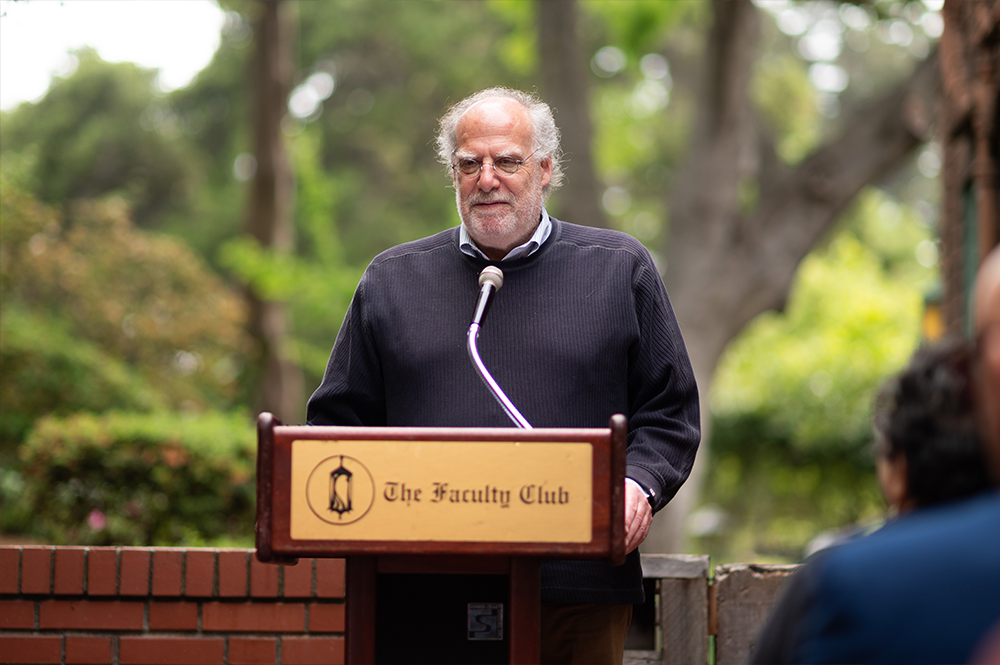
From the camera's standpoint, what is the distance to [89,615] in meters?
2.92

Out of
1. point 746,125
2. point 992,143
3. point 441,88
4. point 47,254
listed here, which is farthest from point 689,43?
point 992,143

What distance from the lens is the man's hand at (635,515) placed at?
1.95m

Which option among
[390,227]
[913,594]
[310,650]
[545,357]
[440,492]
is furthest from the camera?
[390,227]

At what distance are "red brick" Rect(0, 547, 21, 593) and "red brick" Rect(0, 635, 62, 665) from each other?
0.46 feet

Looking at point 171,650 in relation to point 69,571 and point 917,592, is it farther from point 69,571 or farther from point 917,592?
point 917,592

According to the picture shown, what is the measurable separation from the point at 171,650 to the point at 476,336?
1444 millimetres

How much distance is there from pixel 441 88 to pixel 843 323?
9.07m

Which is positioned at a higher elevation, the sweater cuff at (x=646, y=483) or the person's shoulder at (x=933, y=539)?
the sweater cuff at (x=646, y=483)

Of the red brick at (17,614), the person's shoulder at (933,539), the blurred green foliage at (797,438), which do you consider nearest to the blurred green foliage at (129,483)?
the red brick at (17,614)

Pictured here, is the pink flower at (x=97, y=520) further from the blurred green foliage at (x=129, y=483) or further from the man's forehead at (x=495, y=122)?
the man's forehead at (x=495, y=122)

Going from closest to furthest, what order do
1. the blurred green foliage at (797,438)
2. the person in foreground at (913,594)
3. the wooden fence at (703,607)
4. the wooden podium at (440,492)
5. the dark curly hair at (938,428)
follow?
the person in foreground at (913,594) < the dark curly hair at (938,428) < the wooden podium at (440,492) < the wooden fence at (703,607) < the blurred green foliage at (797,438)

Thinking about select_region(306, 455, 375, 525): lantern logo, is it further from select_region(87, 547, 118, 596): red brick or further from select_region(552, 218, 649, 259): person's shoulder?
select_region(87, 547, 118, 596): red brick

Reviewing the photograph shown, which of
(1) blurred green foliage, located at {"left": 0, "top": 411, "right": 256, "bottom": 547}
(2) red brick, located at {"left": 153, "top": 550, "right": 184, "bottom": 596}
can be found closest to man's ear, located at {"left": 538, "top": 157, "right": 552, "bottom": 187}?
(2) red brick, located at {"left": 153, "top": 550, "right": 184, "bottom": 596}

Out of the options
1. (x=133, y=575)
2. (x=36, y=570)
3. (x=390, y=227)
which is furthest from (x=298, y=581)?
(x=390, y=227)
